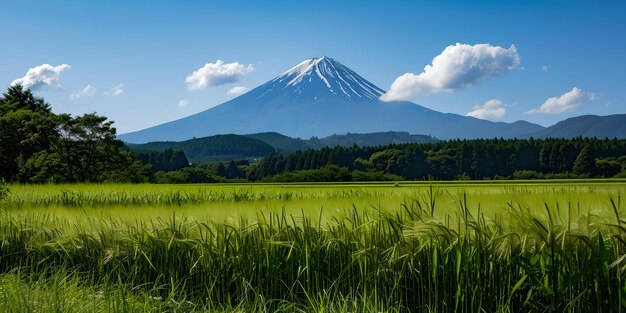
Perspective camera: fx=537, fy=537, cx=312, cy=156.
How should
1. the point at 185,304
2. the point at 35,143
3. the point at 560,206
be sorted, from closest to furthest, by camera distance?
1. the point at 560,206
2. the point at 185,304
3. the point at 35,143

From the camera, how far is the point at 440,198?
5914mm

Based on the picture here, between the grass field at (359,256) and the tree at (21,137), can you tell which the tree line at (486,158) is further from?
the grass field at (359,256)

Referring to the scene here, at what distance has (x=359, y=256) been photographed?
17.2 feet

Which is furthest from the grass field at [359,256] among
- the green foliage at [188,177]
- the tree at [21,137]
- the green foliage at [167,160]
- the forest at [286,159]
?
the green foliage at [167,160]

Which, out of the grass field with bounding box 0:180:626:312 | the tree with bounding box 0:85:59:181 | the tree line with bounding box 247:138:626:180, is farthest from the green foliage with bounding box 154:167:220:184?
the grass field with bounding box 0:180:626:312

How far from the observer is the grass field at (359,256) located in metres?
4.41

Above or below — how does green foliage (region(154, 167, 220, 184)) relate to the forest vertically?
below

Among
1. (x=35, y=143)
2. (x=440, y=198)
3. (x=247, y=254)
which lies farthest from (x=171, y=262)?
(x=35, y=143)

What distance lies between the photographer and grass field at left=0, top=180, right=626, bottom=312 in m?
4.41

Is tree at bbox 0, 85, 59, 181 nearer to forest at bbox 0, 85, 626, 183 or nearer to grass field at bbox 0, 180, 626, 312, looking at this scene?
forest at bbox 0, 85, 626, 183

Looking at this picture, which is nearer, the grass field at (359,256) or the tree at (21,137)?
the grass field at (359,256)

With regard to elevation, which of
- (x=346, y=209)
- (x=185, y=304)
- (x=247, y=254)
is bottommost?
(x=185, y=304)

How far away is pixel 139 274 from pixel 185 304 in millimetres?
1509

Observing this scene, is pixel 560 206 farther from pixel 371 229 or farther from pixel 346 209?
pixel 346 209
